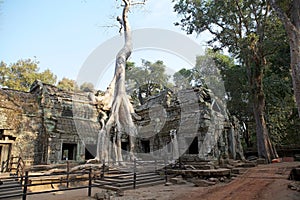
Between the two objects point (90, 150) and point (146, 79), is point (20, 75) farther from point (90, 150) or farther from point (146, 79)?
point (146, 79)

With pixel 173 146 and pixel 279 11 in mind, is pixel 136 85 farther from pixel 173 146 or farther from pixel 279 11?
pixel 279 11

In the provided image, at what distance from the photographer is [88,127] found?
1441cm

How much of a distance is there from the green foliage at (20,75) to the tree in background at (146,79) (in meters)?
11.3

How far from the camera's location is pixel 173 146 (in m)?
11.9

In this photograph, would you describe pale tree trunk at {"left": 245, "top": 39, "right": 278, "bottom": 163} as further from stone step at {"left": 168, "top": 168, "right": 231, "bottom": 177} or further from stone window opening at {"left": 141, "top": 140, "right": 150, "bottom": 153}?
stone window opening at {"left": 141, "top": 140, "right": 150, "bottom": 153}

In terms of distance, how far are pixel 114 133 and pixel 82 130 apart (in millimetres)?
3692

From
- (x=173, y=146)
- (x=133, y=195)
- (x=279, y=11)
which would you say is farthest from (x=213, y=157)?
(x=279, y=11)

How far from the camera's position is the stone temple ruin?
11492 mm

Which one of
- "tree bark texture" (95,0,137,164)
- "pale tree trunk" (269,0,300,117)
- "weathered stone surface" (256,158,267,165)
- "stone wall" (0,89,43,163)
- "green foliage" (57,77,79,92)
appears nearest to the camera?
"pale tree trunk" (269,0,300,117)

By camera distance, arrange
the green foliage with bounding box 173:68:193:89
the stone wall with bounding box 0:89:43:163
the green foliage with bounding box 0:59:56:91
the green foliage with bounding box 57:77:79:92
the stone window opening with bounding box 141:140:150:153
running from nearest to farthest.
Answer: the stone wall with bounding box 0:89:43:163, the stone window opening with bounding box 141:140:150:153, the green foliage with bounding box 0:59:56:91, the green foliage with bounding box 57:77:79:92, the green foliage with bounding box 173:68:193:89

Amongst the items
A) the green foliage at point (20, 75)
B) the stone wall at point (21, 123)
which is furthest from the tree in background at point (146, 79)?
the stone wall at point (21, 123)

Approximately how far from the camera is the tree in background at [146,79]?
28.7 m

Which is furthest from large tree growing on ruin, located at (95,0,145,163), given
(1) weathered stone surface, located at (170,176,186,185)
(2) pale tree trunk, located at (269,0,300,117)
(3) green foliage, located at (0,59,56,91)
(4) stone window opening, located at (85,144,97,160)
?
(3) green foliage, located at (0,59,56,91)

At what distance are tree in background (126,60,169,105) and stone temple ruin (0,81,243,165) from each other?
44.2 feet
